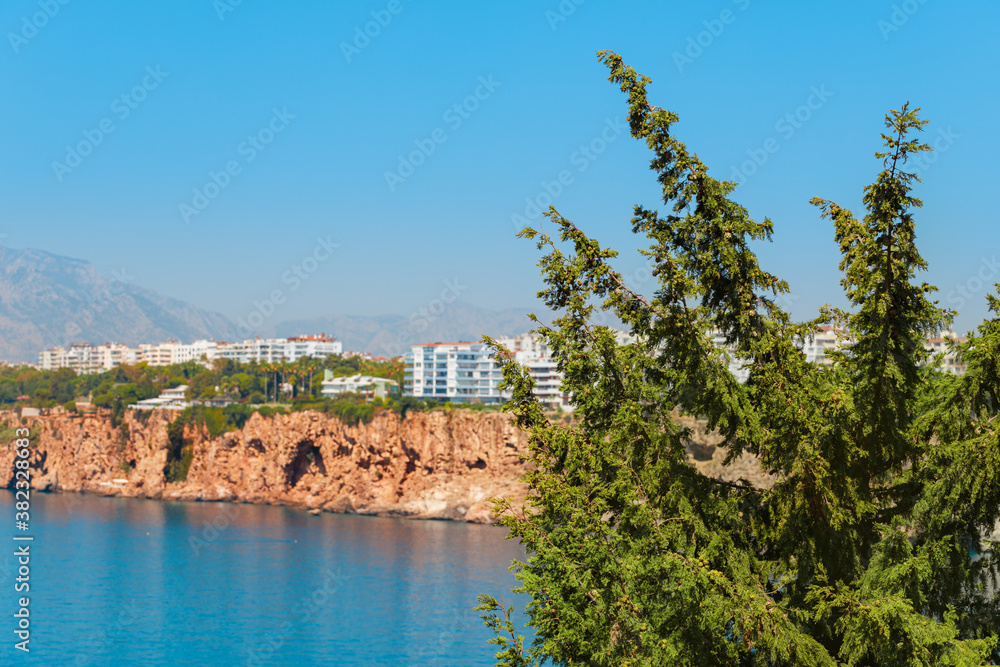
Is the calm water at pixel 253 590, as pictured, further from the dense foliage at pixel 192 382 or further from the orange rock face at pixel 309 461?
the dense foliage at pixel 192 382

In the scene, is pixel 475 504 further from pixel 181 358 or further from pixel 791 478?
pixel 181 358

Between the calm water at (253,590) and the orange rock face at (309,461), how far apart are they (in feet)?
18.9

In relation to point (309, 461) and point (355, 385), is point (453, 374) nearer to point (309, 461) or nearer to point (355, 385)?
point (355, 385)

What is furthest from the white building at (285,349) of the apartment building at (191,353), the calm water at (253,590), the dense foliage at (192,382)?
the calm water at (253,590)

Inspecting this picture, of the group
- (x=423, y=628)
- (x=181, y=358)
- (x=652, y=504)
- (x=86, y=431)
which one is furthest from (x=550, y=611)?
(x=181, y=358)

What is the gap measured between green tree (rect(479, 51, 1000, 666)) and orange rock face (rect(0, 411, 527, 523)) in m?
55.8

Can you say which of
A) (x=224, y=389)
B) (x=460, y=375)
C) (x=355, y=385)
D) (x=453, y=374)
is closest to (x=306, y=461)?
(x=355, y=385)

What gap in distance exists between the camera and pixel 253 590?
41.0 meters

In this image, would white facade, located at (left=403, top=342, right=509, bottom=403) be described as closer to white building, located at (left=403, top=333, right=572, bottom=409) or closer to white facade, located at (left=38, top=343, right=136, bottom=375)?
white building, located at (left=403, top=333, right=572, bottom=409)

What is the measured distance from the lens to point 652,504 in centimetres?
899

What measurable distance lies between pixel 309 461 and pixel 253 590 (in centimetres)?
3574

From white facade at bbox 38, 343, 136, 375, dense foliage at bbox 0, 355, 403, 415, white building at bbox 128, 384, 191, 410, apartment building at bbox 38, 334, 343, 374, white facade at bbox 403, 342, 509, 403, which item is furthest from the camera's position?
white facade at bbox 38, 343, 136, 375

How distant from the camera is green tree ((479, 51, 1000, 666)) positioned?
24.7 ft

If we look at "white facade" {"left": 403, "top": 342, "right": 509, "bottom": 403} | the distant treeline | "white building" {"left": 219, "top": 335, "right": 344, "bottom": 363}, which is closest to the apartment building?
"white building" {"left": 219, "top": 335, "right": 344, "bottom": 363}
